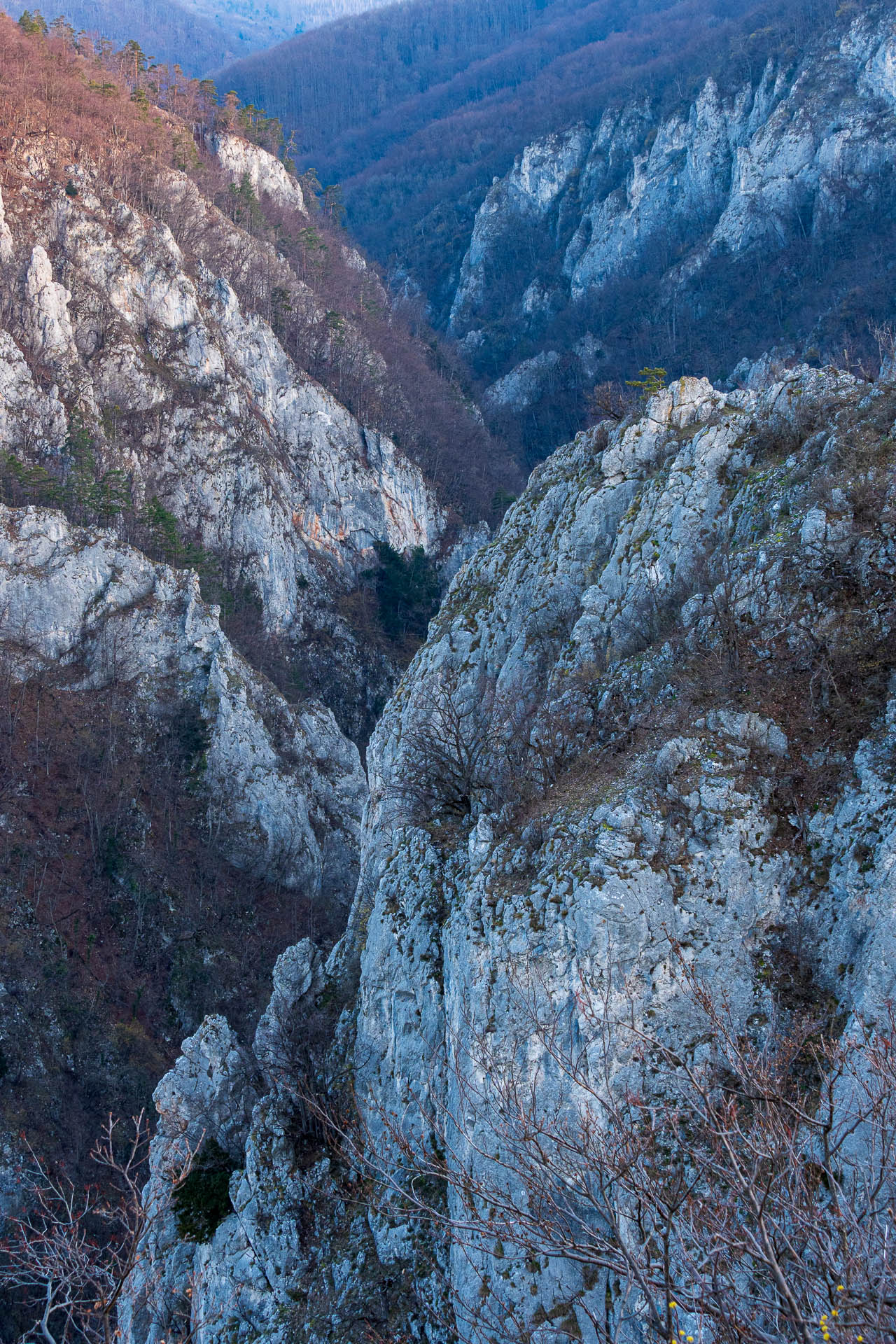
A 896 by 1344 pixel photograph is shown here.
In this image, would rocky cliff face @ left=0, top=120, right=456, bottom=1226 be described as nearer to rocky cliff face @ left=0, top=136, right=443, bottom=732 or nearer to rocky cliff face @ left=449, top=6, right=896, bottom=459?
rocky cliff face @ left=0, top=136, right=443, bottom=732

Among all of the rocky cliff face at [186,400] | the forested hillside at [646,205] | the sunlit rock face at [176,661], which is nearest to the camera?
the sunlit rock face at [176,661]

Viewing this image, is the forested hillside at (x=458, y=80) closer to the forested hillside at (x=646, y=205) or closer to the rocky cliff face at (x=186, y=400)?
the forested hillside at (x=646, y=205)

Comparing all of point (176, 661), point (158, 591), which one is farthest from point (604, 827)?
point (158, 591)

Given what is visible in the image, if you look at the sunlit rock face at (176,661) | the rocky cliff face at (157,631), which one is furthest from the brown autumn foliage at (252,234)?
the sunlit rock face at (176,661)

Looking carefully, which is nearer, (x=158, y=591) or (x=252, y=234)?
(x=158, y=591)

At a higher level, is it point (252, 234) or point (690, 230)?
point (252, 234)

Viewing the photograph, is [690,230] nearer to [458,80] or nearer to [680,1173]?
[680,1173]
